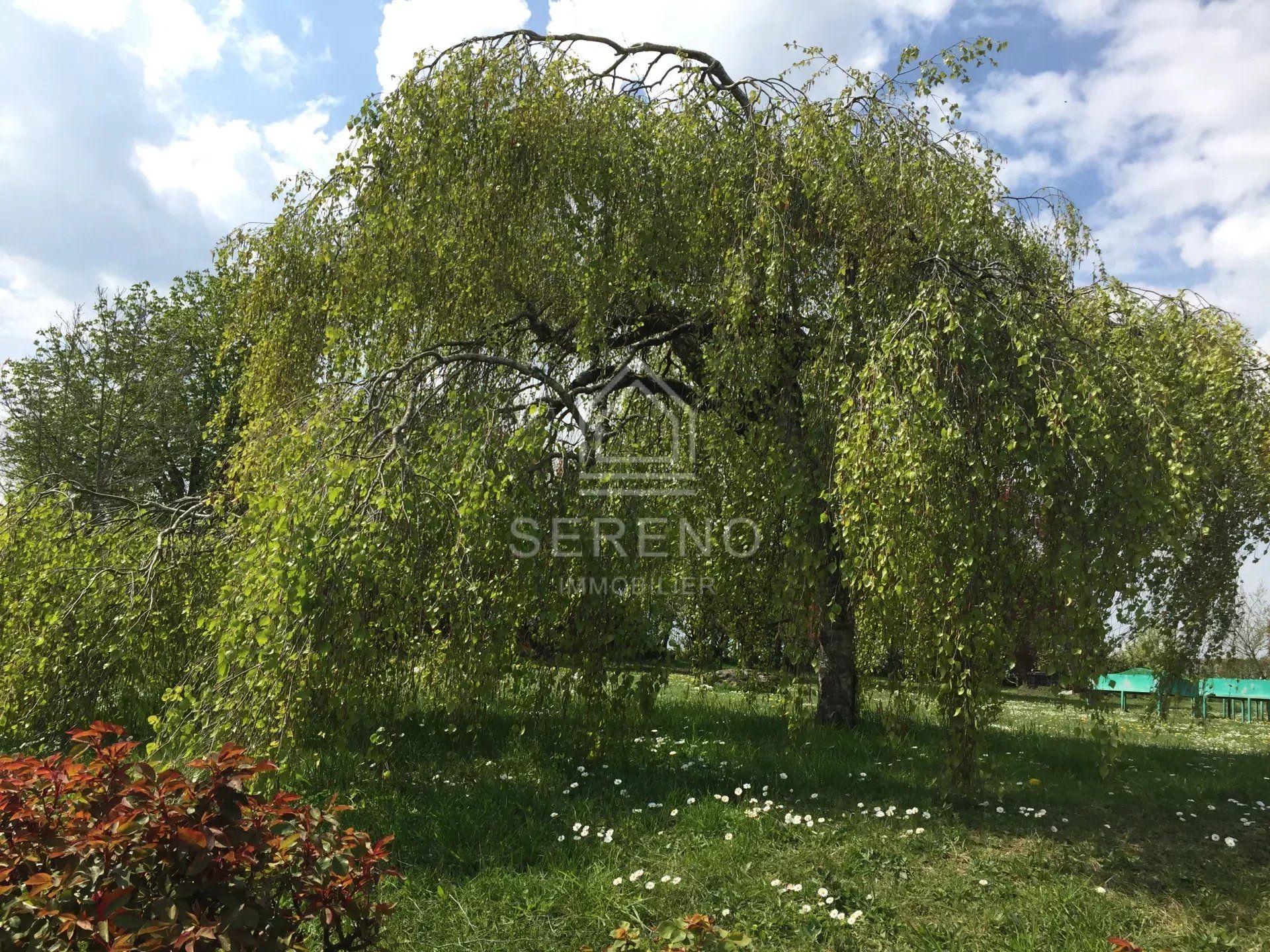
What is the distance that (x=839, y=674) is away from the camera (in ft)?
25.8

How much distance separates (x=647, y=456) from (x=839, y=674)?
293cm

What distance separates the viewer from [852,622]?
7.65 m

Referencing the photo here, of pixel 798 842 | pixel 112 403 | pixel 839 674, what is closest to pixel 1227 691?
pixel 839 674

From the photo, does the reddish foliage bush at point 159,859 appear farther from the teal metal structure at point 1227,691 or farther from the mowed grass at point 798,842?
the teal metal structure at point 1227,691

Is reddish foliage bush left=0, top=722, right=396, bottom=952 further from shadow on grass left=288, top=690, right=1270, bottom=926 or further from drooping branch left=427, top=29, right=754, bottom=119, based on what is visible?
drooping branch left=427, top=29, right=754, bottom=119

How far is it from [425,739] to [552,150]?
457 cm

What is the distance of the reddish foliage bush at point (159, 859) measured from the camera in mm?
2406

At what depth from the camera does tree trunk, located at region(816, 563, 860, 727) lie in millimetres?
Answer: 7676

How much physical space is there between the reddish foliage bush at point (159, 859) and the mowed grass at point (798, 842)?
4.10ft

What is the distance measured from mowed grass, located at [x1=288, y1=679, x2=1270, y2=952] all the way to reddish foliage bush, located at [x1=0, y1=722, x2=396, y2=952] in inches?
49.2

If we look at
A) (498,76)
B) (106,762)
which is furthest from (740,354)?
(106,762)

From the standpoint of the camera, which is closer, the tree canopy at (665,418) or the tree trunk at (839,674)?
the tree canopy at (665,418)

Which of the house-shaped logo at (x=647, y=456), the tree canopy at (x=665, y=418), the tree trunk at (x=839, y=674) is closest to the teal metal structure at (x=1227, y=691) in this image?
the tree trunk at (x=839, y=674)

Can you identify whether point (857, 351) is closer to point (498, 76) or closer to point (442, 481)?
point (442, 481)
